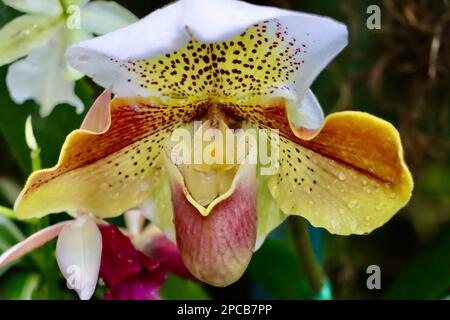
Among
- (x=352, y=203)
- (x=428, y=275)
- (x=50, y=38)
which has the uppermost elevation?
(x=50, y=38)

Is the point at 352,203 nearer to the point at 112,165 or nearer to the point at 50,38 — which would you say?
the point at 112,165

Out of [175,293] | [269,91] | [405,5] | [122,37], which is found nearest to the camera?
[122,37]

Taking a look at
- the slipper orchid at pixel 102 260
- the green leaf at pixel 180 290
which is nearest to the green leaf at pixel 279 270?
the green leaf at pixel 180 290

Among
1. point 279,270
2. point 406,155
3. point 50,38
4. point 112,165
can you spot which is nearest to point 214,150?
point 112,165

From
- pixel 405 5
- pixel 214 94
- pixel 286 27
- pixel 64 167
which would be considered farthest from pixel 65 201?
pixel 405 5

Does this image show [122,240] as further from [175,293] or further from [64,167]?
[175,293]

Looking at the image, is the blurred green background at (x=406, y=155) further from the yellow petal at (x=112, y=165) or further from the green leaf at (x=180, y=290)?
the yellow petal at (x=112, y=165)
